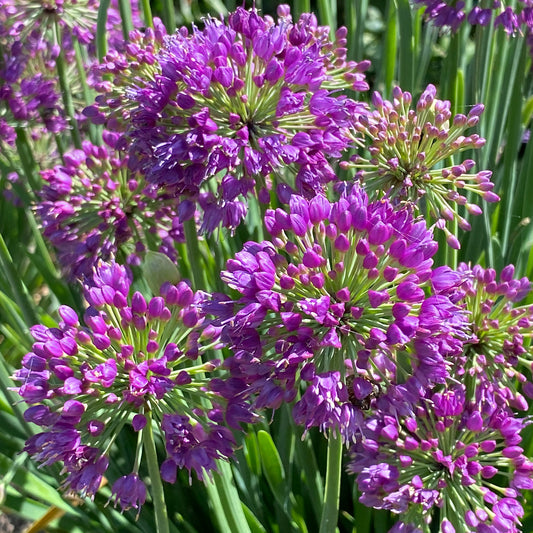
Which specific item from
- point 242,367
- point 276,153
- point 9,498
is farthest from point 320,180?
point 9,498

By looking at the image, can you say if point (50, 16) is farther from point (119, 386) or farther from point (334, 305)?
point (334, 305)

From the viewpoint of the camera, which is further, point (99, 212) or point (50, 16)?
point (50, 16)

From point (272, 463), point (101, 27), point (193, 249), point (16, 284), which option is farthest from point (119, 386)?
point (101, 27)

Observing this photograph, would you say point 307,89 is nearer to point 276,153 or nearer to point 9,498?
point 276,153

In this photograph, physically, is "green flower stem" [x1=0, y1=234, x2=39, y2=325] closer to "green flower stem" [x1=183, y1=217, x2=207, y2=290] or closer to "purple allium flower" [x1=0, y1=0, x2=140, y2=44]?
"green flower stem" [x1=183, y1=217, x2=207, y2=290]

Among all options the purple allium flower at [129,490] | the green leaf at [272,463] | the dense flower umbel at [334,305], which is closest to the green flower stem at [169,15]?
the dense flower umbel at [334,305]
